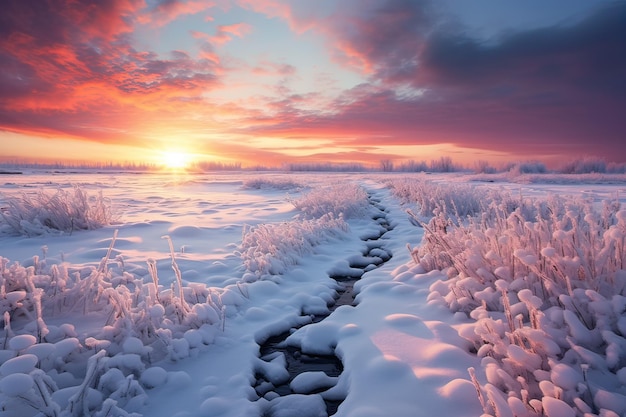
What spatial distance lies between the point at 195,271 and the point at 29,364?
2.84 metres

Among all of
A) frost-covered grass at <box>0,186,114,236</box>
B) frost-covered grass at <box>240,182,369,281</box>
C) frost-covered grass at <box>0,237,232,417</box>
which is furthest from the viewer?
frost-covered grass at <box>0,186,114,236</box>

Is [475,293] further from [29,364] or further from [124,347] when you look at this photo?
[29,364]

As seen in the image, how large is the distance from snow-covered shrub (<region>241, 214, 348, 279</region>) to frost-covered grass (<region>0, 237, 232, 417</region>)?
1.10 metres

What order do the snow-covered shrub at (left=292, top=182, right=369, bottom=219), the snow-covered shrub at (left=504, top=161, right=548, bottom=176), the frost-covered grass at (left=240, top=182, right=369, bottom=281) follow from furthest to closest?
the snow-covered shrub at (left=504, top=161, right=548, bottom=176)
the snow-covered shrub at (left=292, top=182, right=369, bottom=219)
the frost-covered grass at (left=240, top=182, right=369, bottom=281)

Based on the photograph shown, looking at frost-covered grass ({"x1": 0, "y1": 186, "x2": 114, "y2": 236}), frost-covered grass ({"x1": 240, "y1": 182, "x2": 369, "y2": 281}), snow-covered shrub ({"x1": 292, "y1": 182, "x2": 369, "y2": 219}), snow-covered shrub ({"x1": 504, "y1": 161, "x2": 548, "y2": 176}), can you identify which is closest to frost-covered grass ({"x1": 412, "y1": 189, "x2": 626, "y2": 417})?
frost-covered grass ({"x1": 240, "y1": 182, "x2": 369, "y2": 281})

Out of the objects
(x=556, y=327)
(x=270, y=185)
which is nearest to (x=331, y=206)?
(x=556, y=327)

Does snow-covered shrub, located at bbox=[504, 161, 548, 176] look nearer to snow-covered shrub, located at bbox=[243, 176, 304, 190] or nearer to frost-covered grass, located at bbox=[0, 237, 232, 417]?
snow-covered shrub, located at bbox=[243, 176, 304, 190]

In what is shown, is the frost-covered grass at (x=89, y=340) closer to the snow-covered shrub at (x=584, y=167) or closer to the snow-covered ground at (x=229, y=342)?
the snow-covered ground at (x=229, y=342)

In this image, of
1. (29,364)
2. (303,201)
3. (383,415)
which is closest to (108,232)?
(303,201)

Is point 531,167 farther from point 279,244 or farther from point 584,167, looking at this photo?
point 279,244

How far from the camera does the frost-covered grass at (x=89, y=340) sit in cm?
186

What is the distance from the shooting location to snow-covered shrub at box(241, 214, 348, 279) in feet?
15.8

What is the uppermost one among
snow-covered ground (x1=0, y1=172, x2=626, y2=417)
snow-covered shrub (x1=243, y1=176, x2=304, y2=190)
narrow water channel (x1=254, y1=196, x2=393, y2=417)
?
snow-covered shrub (x1=243, y1=176, x2=304, y2=190)

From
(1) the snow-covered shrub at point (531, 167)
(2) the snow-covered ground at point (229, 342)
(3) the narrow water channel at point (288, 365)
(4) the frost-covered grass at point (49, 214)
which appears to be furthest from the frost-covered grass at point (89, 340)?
(1) the snow-covered shrub at point (531, 167)
